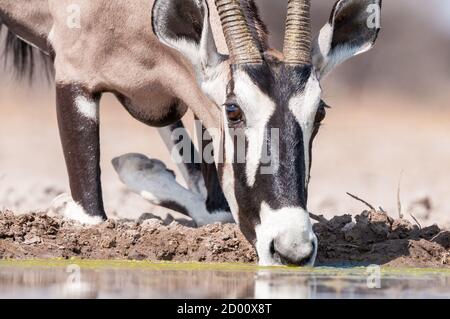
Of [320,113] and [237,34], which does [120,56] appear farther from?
[320,113]

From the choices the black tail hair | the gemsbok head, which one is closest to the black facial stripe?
the gemsbok head

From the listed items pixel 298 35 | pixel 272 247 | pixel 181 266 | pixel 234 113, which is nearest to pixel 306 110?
pixel 234 113

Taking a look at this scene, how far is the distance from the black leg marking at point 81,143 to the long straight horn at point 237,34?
1.71 meters

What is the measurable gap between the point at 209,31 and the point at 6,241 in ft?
6.21

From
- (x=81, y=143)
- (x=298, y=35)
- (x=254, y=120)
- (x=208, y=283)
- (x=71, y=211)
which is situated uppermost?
(x=298, y=35)

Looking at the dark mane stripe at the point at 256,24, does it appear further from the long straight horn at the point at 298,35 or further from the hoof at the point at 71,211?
the hoof at the point at 71,211

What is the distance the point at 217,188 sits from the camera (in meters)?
12.0

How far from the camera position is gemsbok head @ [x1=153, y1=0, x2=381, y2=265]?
8820 millimetres

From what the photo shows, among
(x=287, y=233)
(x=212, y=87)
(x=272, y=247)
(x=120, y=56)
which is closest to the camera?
(x=287, y=233)

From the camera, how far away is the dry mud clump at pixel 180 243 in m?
9.67

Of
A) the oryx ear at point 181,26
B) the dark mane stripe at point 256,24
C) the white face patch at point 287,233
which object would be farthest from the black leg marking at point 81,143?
the white face patch at point 287,233

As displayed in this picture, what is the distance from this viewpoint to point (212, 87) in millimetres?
9750

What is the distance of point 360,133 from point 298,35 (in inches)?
476

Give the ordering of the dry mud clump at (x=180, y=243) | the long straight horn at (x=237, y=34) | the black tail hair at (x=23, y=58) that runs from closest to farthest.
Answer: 1. the long straight horn at (x=237, y=34)
2. the dry mud clump at (x=180, y=243)
3. the black tail hair at (x=23, y=58)
